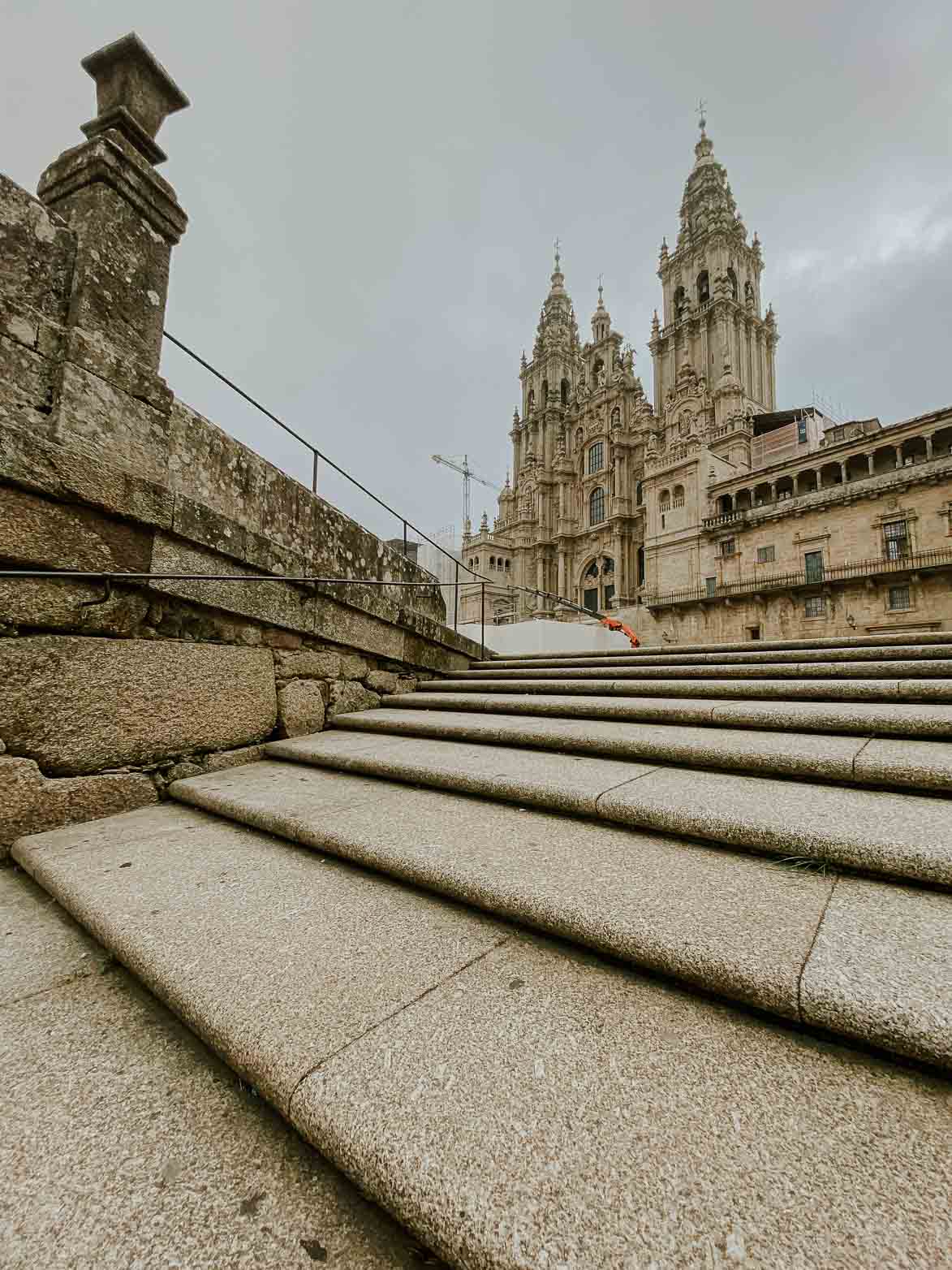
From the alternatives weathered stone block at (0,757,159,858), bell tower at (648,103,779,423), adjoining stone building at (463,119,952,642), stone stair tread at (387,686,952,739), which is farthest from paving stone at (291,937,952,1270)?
bell tower at (648,103,779,423)

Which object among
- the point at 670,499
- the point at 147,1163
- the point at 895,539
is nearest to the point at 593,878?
the point at 147,1163

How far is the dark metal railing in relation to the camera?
66.7ft

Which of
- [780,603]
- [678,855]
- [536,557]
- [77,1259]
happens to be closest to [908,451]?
[780,603]

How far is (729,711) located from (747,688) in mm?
557

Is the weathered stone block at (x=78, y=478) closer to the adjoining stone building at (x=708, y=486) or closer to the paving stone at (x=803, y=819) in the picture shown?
the paving stone at (x=803, y=819)

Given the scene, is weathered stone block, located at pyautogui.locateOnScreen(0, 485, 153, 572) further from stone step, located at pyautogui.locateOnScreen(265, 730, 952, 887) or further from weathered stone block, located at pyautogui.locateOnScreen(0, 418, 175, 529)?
stone step, located at pyautogui.locateOnScreen(265, 730, 952, 887)

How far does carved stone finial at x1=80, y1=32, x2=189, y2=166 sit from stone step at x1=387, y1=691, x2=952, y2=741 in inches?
163

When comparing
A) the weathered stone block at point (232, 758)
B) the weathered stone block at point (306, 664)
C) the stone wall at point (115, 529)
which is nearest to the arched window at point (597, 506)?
the weathered stone block at point (306, 664)

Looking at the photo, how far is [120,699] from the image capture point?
272 centimetres

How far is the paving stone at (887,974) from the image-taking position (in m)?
1.00

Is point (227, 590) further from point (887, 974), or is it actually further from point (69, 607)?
point (887, 974)

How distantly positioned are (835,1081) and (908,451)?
30.9 metres

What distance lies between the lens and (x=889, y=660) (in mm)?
3686

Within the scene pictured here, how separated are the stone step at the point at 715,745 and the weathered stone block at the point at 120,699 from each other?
1.02 meters
